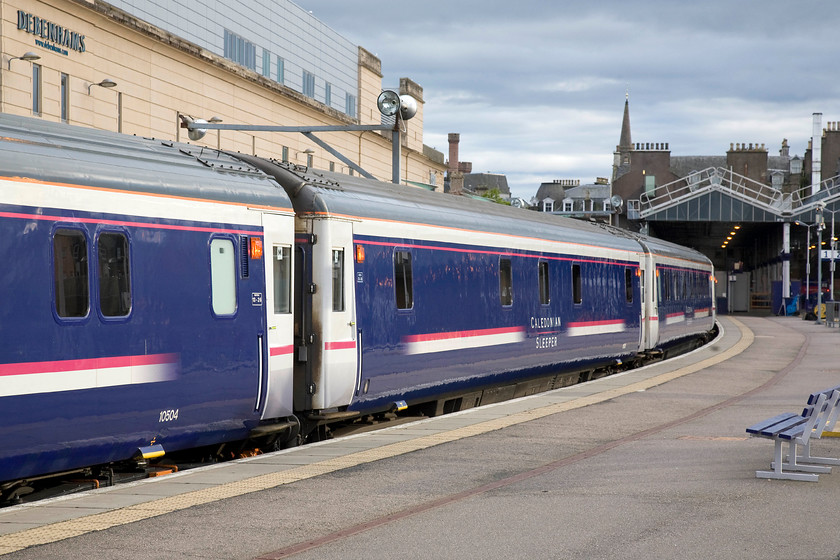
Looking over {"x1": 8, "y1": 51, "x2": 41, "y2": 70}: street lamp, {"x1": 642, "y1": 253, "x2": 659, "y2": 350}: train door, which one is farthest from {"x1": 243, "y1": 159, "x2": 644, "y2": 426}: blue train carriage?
{"x1": 8, "y1": 51, "x2": 41, "y2": 70}: street lamp

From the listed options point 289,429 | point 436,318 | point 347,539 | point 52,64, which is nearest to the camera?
point 347,539

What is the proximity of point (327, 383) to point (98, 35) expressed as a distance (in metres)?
20.6

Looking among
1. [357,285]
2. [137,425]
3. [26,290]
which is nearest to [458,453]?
[357,285]

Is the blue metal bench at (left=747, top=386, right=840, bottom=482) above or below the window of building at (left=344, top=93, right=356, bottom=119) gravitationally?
below

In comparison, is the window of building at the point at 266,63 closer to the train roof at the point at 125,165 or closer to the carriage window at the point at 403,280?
the carriage window at the point at 403,280

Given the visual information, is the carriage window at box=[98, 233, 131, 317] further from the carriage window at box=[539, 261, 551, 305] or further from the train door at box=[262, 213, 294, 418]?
the carriage window at box=[539, 261, 551, 305]

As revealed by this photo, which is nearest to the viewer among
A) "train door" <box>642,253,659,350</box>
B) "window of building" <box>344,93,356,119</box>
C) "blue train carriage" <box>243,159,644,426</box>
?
"blue train carriage" <box>243,159,644,426</box>

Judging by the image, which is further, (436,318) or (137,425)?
(436,318)

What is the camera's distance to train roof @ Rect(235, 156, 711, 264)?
12242mm

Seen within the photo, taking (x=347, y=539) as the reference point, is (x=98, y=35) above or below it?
above

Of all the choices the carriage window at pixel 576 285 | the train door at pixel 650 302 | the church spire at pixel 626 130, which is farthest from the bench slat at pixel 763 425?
the church spire at pixel 626 130

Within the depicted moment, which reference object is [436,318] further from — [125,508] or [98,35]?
[98,35]

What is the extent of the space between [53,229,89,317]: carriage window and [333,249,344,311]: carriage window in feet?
12.4

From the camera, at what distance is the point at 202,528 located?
7.63 meters
